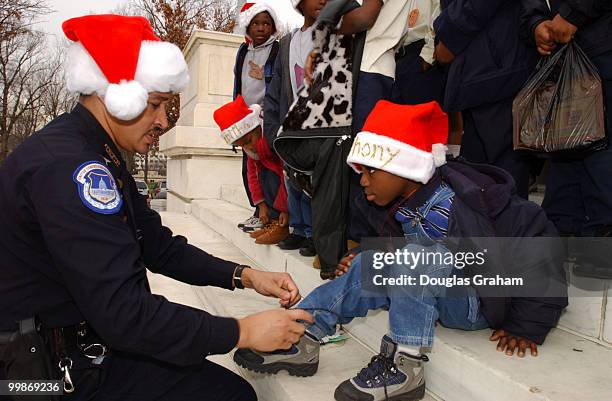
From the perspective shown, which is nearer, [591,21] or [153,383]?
[153,383]

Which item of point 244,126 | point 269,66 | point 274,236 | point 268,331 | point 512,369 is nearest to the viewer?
point 268,331

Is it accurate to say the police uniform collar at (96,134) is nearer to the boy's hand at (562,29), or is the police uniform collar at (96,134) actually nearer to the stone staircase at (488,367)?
the stone staircase at (488,367)

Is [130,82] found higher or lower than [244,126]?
higher

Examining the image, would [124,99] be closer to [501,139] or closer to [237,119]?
[501,139]

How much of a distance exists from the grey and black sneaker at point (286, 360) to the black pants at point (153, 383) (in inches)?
7.2

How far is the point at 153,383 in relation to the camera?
174 cm

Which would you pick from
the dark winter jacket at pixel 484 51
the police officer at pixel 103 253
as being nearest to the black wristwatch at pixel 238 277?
the police officer at pixel 103 253

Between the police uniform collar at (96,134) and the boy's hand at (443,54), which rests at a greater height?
the boy's hand at (443,54)

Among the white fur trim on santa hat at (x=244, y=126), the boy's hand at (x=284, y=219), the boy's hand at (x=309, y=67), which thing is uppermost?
the boy's hand at (x=309, y=67)

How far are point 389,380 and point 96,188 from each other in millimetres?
1156

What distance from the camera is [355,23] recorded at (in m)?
2.54

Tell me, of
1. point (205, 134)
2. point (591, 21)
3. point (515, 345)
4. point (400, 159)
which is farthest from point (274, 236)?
point (205, 134)

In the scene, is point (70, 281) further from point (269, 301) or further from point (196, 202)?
point (196, 202)

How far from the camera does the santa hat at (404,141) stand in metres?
2.05
